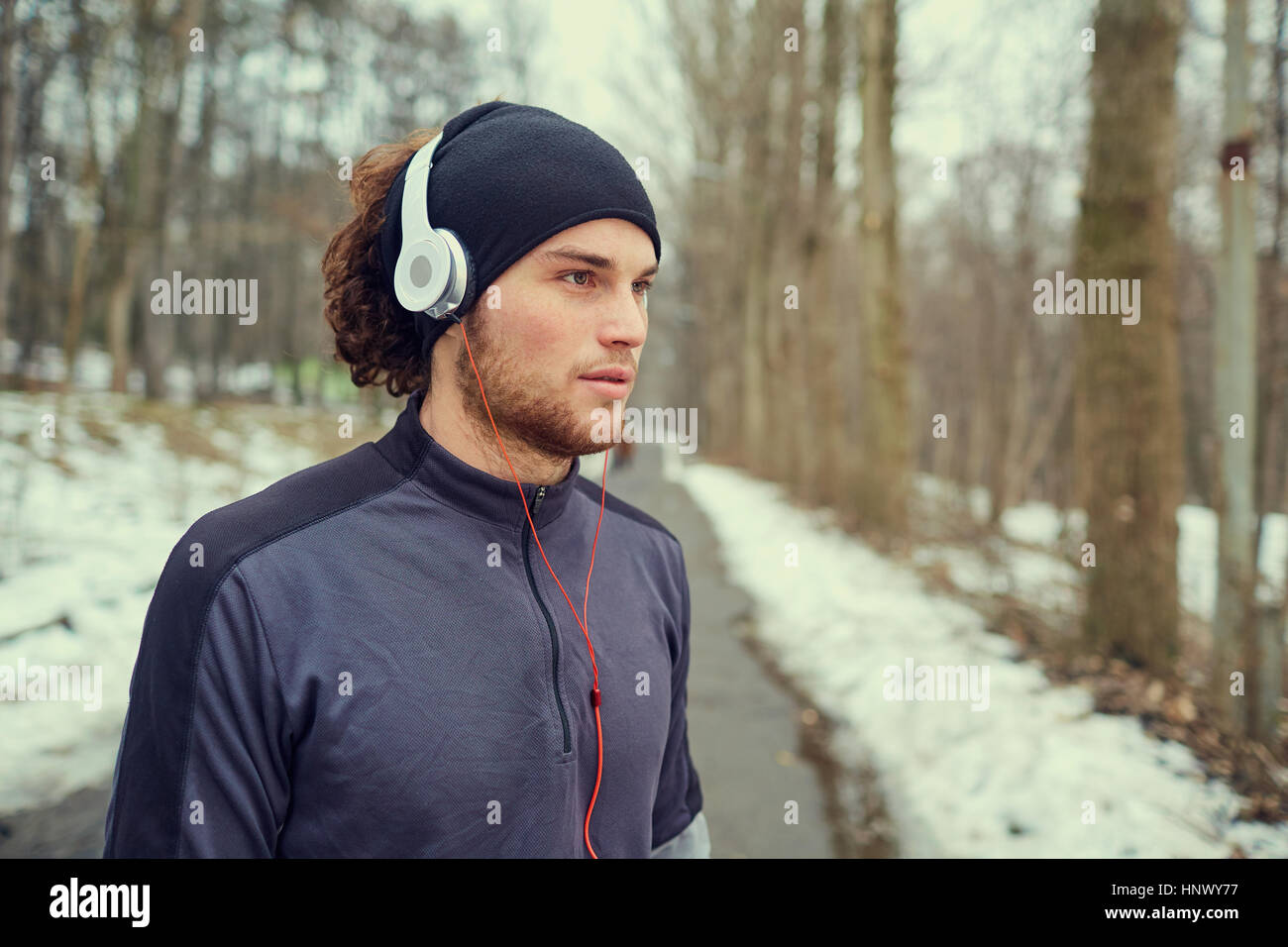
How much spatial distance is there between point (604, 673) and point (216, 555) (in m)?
0.74

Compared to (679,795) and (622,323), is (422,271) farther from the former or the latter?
(679,795)

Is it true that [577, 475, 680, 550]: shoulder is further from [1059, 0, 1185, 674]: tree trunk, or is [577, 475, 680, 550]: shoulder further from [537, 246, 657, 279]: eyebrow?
[1059, 0, 1185, 674]: tree trunk

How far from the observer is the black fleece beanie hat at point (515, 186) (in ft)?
5.35

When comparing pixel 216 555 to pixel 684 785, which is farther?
pixel 684 785

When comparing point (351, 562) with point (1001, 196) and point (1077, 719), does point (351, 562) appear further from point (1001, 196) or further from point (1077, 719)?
point (1001, 196)

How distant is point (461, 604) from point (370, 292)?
3.10 ft

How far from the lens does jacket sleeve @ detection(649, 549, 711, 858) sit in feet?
6.25

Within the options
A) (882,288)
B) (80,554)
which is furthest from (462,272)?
(882,288)

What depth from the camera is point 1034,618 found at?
23.3 feet

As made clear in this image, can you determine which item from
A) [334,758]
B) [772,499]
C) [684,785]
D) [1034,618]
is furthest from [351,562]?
[772,499]

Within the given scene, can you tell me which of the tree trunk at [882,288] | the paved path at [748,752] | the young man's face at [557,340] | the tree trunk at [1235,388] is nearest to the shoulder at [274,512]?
the young man's face at [557,340]

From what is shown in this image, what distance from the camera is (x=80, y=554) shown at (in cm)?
711

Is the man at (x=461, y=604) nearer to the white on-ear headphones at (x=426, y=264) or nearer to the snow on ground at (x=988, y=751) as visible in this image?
the white on-ear headphones at (x=426, y=264)

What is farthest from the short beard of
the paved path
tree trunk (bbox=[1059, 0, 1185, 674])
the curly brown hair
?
tree trunk (bbox=[1059, 0, 1185, 674])
